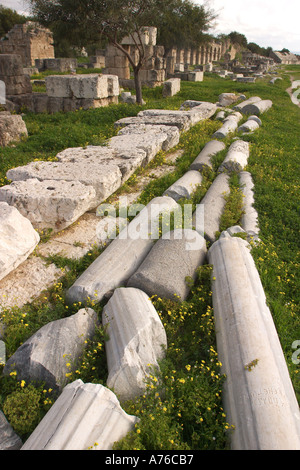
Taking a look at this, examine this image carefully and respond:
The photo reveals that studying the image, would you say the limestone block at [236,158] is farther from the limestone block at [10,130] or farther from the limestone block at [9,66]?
the limestone block at [9,66]

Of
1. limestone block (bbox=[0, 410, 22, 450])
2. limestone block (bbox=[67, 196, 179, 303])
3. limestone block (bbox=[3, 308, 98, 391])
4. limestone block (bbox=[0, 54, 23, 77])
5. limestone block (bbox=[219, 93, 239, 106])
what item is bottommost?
limestone block (bbox=[0, 410, 22, 450])

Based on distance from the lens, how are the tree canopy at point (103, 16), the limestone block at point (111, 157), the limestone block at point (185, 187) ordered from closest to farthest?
1. the limestone block at point (185, 187)
2. the limestone block at point (111, 157)
3. the tree canopy at point (103, 16)

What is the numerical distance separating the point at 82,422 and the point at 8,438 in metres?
0.59

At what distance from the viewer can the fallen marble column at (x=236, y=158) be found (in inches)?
288

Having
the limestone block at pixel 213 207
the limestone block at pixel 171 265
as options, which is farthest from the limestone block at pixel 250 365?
the limestone block at pixel 213 207

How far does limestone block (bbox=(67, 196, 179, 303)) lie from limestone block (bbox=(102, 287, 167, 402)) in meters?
0.29

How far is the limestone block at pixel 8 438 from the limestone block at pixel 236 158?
6.15 m

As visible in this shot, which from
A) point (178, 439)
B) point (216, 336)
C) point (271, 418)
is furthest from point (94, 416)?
point (216, 336)

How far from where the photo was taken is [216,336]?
127 inches

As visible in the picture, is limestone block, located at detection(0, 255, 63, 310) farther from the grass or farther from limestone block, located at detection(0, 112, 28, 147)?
limestone block, located at detection(0, 112, 28, 147)

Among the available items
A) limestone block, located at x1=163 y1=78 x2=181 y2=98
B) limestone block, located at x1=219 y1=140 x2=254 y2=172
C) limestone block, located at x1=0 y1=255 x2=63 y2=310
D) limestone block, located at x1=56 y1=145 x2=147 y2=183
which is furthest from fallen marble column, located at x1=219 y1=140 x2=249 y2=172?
limestone block, located at x1=163 y1=78 x2=181 y2=98

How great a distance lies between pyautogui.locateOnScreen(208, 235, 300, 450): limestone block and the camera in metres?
2.29

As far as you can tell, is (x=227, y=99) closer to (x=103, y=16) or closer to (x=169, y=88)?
(x=169, y=88)

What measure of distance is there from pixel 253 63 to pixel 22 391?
166 feet
